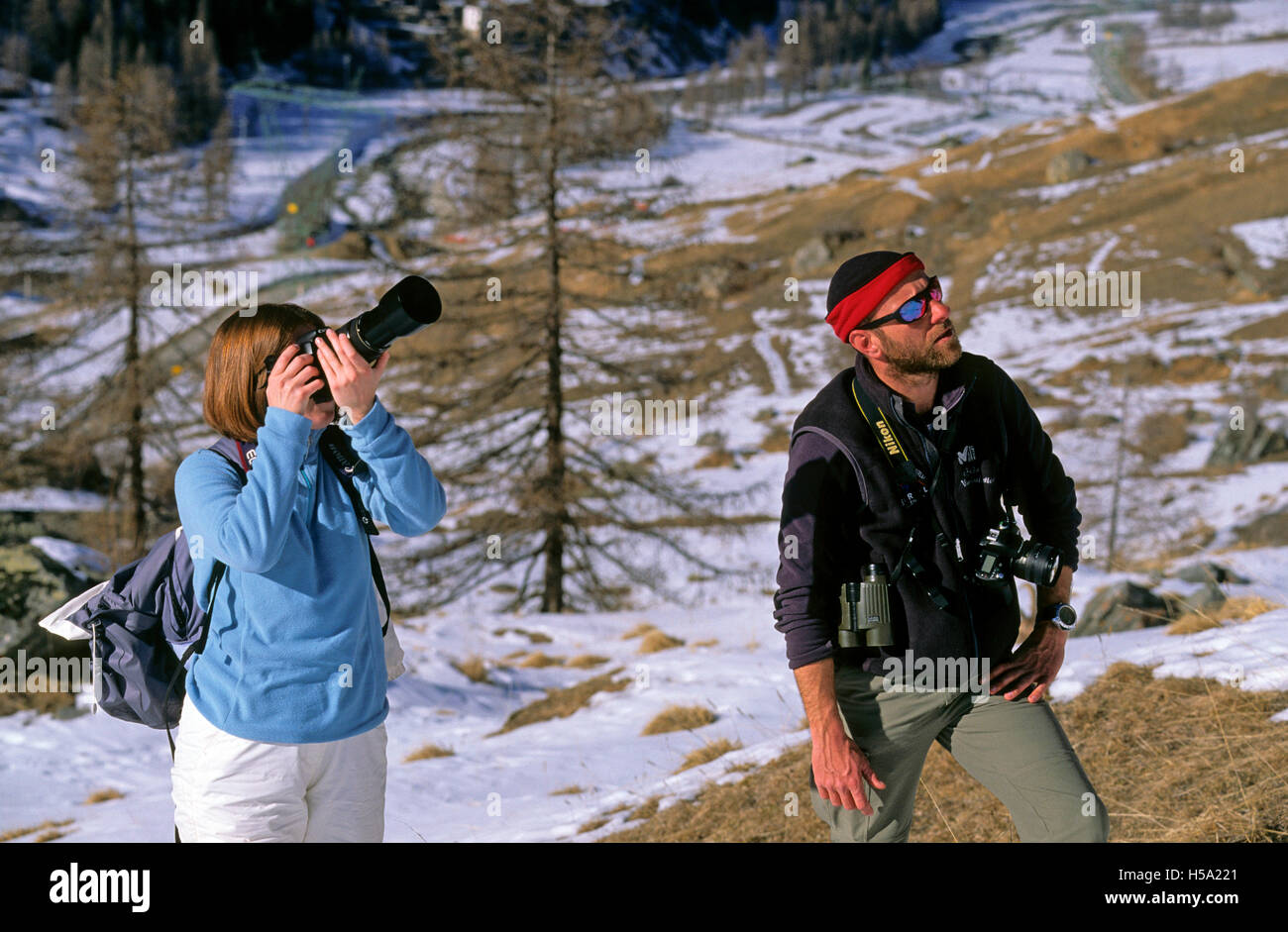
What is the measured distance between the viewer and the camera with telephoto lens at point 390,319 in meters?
2.35

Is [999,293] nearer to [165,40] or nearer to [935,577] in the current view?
[935,577]

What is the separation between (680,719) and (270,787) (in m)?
5.65

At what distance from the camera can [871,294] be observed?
9.47 ft

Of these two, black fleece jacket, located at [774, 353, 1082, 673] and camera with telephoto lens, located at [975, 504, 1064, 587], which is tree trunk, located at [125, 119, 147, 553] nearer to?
black fleece jacket, located at [774, 353, 1082, 673]

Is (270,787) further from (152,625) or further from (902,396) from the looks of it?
(902,396)

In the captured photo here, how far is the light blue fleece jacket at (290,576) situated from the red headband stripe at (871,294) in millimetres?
1219

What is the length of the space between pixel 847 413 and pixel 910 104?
14827 centimetres

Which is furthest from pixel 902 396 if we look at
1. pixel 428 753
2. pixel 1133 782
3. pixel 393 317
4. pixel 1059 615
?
pixel 428 753

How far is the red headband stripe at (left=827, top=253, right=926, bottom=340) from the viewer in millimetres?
2869

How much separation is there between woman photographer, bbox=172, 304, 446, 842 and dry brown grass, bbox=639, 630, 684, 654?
8781 millimetres

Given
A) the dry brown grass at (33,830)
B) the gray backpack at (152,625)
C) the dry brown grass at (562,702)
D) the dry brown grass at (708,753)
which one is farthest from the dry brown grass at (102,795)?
the gray backpack at (152,625)

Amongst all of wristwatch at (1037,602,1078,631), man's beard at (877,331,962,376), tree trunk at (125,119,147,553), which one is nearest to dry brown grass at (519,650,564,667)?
wristwatch at (1037,602,1078,631)
